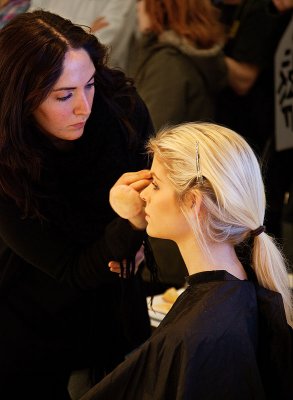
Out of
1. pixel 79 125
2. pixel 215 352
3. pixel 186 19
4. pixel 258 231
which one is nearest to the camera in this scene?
pixel 215 352

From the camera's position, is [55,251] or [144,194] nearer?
[144,194]

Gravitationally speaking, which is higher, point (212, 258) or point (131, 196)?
point (131, 196)

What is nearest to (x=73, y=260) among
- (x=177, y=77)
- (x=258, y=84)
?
(x=177, y=77)

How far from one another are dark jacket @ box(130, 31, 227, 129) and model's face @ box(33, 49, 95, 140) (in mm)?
1024

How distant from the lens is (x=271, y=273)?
56.0 inches

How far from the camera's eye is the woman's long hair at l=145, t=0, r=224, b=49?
2475 mm

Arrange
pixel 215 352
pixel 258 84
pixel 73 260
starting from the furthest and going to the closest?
pixel 258 84 < pixel 73 260 < pixel 215 352

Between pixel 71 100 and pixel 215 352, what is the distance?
589 millimetres

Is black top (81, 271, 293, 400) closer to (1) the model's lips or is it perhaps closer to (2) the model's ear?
(2) the model's ear

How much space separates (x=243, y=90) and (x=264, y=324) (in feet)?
5.07

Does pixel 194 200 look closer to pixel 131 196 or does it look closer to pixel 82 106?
pixel 131 196

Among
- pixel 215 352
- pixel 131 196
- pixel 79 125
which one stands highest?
pixel 79 125

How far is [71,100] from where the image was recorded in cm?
146

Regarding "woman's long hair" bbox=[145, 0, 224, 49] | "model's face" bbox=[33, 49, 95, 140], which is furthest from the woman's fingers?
"woman's long hair" bbox=[145, 0, 224, 49]
